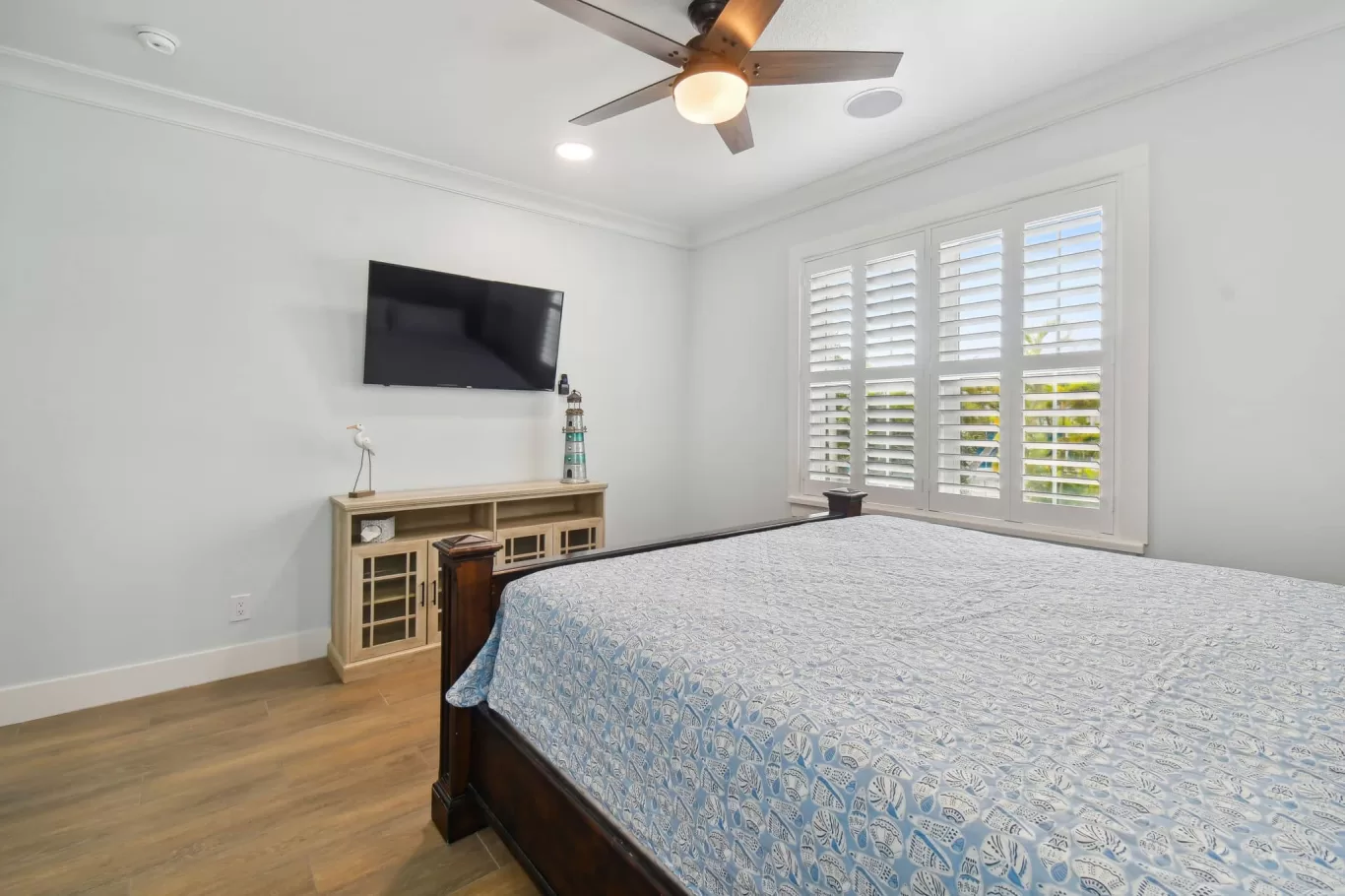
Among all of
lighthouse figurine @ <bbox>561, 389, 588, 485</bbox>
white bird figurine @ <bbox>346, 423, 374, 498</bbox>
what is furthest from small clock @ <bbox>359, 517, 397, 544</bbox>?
lighthouse figurine @ <bbox>561, 389, 588, 485</bbox>

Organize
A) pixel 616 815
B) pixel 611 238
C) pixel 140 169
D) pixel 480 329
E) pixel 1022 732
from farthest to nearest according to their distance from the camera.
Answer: pixel 611 238, pixel 480 329, pixel 140 169, pixel 616 815, pixel 1022 732

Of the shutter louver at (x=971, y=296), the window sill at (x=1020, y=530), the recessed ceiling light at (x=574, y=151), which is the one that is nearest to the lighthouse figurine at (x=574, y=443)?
the recessed ceiling light at (x=574, y=151)

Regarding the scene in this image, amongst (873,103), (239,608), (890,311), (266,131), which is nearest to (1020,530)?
(890,311)

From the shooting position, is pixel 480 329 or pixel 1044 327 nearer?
pixel 1044 327

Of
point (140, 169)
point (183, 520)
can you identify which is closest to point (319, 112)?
point (140, 169)

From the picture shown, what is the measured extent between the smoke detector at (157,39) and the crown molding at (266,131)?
361mm

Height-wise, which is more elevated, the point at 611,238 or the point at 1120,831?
the point at 611,238

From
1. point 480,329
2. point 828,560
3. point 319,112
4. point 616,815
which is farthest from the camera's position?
point 480,329

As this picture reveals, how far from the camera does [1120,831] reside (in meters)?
0.59

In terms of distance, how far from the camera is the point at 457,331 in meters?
3.28

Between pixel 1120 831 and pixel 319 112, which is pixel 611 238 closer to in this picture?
pixel 319 112

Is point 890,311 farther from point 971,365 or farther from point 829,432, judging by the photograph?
point 829,432

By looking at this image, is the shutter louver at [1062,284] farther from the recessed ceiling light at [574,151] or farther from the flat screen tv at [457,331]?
the flat screen tv at [457,331]

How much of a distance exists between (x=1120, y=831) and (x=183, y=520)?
339 centimetres
